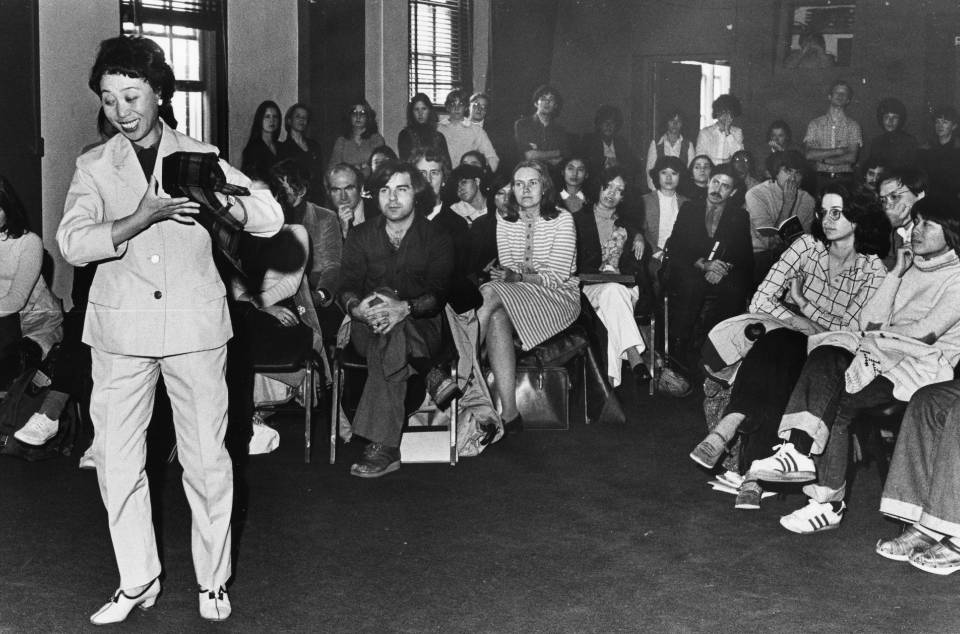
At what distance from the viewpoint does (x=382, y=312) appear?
17.7 feet

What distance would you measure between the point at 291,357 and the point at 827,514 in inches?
88.9

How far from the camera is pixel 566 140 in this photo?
33.4 ft

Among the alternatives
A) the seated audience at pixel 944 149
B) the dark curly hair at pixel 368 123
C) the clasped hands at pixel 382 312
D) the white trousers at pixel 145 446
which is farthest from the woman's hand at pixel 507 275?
the seated audience at pixel 944 149

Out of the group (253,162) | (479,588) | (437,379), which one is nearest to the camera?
(479,588)

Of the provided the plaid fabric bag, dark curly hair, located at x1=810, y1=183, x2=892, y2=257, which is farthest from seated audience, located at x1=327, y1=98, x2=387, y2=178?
the plaid fabric bag

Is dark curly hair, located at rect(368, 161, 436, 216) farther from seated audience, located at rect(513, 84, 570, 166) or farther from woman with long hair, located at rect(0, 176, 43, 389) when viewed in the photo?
seated audience, located at rect(513, 84, 570, 166)

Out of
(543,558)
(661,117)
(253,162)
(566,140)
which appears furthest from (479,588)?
(661,117)

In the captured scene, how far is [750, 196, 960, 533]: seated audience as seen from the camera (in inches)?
179

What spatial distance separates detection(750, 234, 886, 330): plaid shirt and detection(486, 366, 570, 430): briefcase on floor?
1.16 metres

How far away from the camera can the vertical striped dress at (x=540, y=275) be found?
606 cm

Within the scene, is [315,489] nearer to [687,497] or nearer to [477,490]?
[477,490]

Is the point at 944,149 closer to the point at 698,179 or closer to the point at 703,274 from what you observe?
the point at 698,179

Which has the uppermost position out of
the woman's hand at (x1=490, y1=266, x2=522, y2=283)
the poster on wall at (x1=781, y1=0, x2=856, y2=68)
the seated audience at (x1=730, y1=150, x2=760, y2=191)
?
the poster on wall at (x1=781, y1=0, x2=856, y2=68)

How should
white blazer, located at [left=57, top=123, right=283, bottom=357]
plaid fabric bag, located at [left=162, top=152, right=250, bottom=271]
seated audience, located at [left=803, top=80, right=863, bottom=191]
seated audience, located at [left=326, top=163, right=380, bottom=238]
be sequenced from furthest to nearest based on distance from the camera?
seated audience, located at [left=803, top=80, right=863, bottom=191], seated audience, located at [left=326, top=163, right=380, bottom=238], white blazer, located at [left=57, top=123, right=283, bottom=357], plaid fabric bag, located at [left=162, top=152, right=250, bottom=271]
